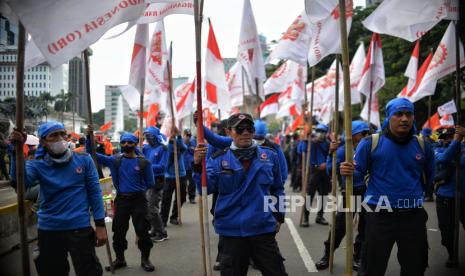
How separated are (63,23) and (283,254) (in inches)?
186

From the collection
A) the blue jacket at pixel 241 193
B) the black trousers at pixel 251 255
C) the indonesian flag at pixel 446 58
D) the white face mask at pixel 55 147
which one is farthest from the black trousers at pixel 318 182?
the white face mask at pixel 55 147

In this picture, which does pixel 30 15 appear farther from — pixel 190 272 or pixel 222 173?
pixel 190 272

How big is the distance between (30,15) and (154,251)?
15.3 feet

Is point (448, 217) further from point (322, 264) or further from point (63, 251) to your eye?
point (63, 251)

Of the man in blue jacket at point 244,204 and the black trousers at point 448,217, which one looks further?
the black trousers at point 448,217

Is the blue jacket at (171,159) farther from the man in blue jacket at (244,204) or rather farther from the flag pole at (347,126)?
the flag pole at (347,126)

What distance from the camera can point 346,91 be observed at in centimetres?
350

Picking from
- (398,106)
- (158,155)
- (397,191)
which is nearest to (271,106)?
(158,155)

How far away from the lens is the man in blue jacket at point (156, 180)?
762 cm

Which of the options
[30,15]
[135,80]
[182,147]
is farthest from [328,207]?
[30,15]

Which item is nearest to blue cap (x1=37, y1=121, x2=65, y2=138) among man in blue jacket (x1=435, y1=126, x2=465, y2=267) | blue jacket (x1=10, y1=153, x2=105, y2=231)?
blue jacket (x1=10, y1=153, x2=105, y2=231)

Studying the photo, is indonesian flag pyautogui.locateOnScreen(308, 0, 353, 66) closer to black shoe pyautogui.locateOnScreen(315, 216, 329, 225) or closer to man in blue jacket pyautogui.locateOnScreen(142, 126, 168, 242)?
man in blue jacket pyautogui.locateOnScreen(142, 126, 168, 242)

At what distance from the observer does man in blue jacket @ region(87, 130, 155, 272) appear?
6.00 metres

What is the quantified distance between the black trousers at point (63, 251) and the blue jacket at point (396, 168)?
8.58 feet
